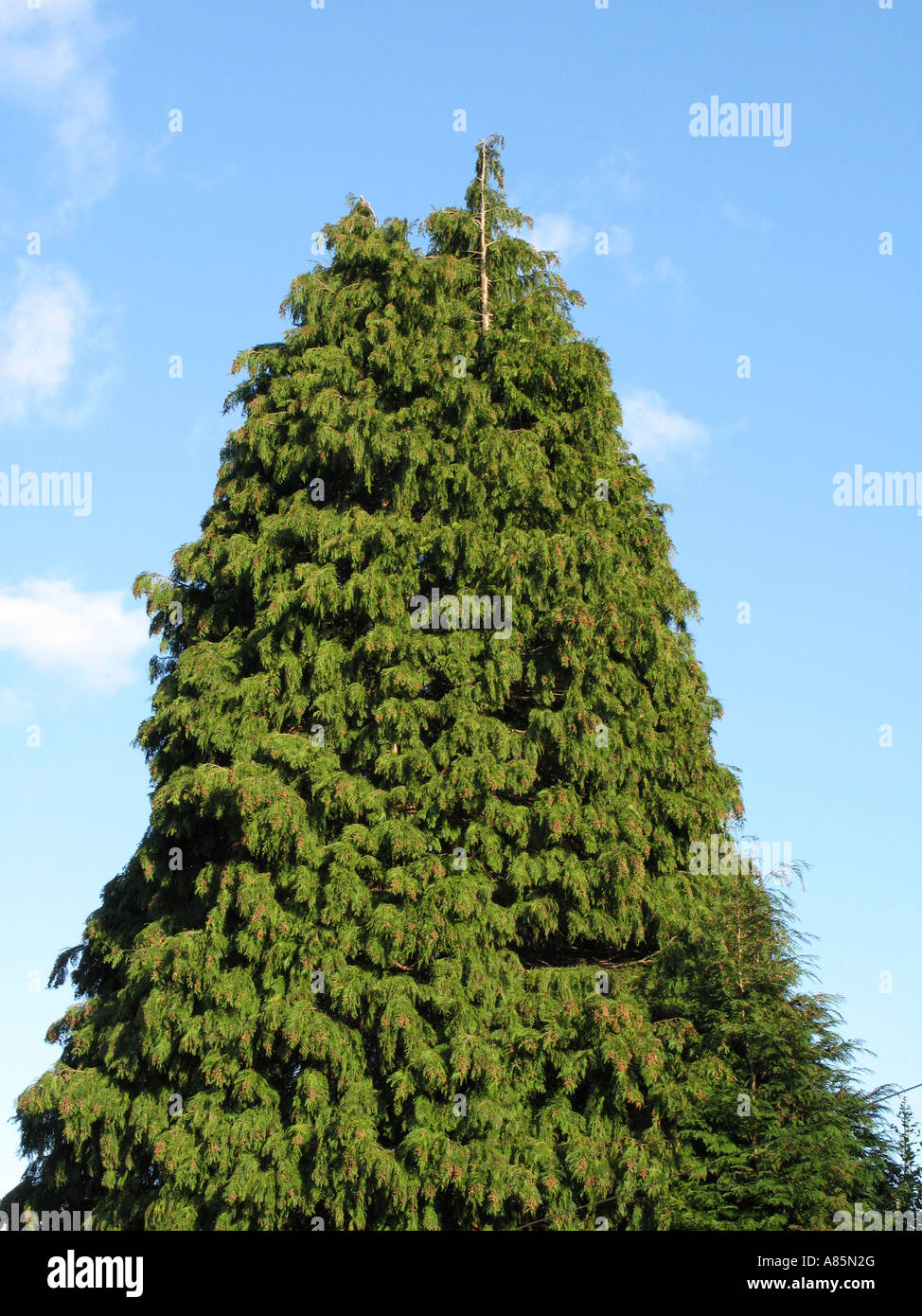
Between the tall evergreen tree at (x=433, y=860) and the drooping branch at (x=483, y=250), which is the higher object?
the drooping branch at (x=483, y=250)

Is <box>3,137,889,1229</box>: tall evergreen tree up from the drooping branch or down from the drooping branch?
down

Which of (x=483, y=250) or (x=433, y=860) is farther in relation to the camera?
(x=483, y=250)

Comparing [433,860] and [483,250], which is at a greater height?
[483,250]

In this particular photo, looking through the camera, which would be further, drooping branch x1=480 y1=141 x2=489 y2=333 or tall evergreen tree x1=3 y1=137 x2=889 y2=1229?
drooping branch x1=480 y1=141 x2=489 y2=333

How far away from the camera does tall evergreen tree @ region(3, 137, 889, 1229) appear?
10.3m

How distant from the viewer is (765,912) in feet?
36.1

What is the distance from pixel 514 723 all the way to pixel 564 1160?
4.31 metres

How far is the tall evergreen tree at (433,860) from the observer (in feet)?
33.7

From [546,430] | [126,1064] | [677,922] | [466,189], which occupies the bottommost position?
[126,1064]

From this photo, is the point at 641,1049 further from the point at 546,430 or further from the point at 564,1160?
the point at 546,430

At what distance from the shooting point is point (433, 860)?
11281mm

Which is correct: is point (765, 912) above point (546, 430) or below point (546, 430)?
below
